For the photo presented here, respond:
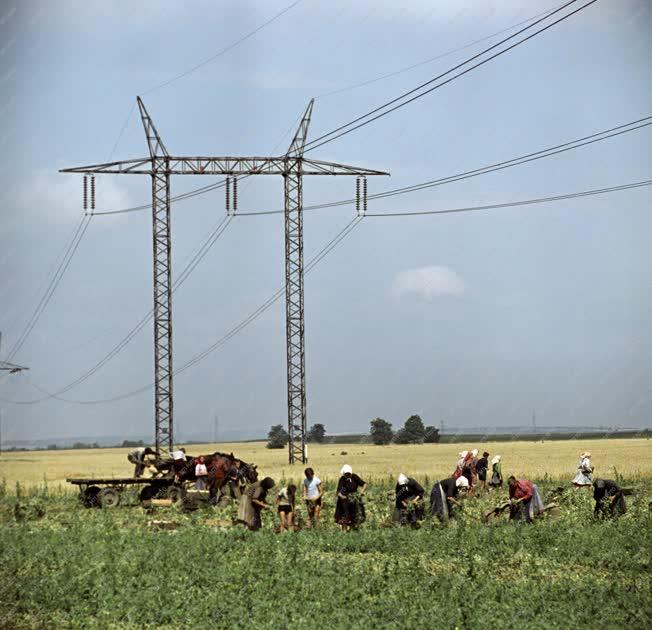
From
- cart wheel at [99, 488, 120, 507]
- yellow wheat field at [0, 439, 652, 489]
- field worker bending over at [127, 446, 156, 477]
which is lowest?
yellow wheat field at [0, 439, 652, 489]

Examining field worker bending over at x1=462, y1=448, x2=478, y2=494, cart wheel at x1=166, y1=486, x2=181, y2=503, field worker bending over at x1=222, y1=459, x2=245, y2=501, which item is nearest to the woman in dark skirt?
field worker bending over at x1=222, y1=459, x2=245, y2=501

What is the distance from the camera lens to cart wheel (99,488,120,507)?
33625mm

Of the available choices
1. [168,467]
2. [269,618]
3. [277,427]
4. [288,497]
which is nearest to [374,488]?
[168,467]

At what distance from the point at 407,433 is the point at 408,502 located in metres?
124

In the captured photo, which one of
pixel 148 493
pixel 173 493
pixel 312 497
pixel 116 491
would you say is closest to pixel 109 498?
pixel 116 491

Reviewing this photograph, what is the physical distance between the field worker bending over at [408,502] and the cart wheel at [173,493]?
1031 centimetres

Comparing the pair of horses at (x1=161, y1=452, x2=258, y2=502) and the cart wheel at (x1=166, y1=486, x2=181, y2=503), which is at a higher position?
the pair of horses at (x1=161, y1=452, x2=258, y2=502)

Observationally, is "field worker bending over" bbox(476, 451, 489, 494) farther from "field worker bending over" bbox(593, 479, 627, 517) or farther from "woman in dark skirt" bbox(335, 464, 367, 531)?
"woman in dark skirt" bbox(335, 464, 367, 531)

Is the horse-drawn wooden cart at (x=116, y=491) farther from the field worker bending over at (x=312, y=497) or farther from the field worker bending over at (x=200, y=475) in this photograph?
the field worker bending over at (x=312, y=497)

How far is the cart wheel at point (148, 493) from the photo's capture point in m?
34.2

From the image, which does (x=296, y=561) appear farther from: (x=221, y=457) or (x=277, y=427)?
(x=277, y=427)

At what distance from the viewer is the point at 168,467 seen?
123 feet

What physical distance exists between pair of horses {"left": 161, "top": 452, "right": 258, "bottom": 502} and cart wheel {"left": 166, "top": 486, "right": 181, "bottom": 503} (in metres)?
0.58

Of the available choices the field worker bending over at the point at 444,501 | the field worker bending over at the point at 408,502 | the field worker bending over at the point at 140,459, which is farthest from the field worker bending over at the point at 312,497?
the field worker bending over at the point at 140,459
